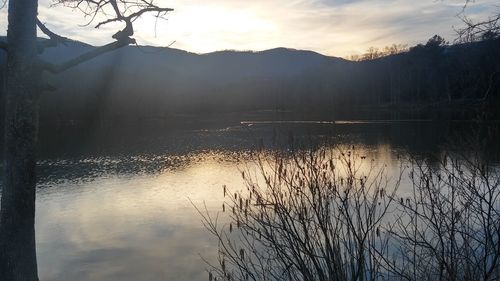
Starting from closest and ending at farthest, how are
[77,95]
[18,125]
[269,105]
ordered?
1. [18,125]
2. [77,95]
3. [269,105]

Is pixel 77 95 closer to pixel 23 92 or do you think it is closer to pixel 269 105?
pixel 269 105

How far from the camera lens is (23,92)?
4637 millimetres

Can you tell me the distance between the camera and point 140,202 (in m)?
19.3

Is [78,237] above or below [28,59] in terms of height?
below

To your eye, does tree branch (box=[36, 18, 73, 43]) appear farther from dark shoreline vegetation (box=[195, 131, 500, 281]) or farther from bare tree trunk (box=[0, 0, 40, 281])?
dark shoreline vegetation (box=[195, 131, 500, 281])

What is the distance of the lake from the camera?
11.5 metres

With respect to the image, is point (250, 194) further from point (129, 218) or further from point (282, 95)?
point (282, 95)

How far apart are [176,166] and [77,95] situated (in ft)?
249

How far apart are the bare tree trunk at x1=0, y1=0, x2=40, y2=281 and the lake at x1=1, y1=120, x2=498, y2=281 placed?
2.33 metres

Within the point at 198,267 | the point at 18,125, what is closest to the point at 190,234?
the point at 198,267

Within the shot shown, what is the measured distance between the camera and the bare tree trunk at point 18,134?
4621 mm

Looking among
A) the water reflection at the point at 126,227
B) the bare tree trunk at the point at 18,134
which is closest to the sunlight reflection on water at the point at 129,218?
the water reflection at the point at 126,227

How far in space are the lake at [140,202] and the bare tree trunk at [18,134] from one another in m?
2.33

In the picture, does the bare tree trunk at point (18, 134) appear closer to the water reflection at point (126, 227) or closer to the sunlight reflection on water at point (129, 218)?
the sunlight reflection on water at point (129, 218)
